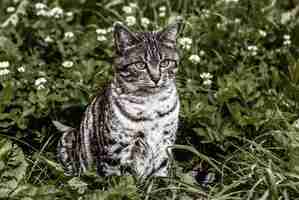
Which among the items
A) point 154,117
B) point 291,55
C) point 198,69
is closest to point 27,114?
point 154,117

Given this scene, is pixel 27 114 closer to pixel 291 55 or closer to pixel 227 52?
pixel 227 52

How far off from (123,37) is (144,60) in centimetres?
19

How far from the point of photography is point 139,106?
4430 mm

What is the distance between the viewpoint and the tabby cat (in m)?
4.41

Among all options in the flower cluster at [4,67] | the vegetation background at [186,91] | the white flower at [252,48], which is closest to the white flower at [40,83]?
the vegetation background at [186,91]

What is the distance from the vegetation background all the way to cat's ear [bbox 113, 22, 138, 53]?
26.1 inches

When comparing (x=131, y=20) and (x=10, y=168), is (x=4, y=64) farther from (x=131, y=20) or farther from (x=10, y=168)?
(x=10, y=168)

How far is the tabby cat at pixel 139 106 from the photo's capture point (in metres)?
4.41

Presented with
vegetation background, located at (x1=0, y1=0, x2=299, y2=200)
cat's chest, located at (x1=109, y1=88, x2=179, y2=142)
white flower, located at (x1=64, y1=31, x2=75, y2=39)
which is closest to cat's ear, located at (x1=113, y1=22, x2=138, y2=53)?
cat's chest, located at (x1=109, y1=88, x2=179, y2=142)

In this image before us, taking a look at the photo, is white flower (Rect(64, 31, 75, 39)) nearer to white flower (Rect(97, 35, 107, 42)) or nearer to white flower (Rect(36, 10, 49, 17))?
white flower (Rect(97, 35, 107, 42))

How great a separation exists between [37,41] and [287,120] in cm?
229

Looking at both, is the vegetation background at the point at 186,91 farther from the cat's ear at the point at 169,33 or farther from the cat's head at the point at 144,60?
the cat's ear at the point at 169,33

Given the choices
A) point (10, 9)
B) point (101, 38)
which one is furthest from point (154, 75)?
point (10, 9)

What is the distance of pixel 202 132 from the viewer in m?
4.95
